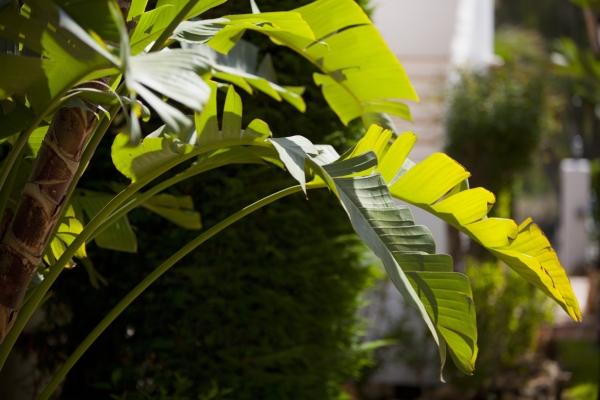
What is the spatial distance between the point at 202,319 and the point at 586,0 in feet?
23.0

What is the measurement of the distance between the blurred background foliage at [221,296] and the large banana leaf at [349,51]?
0.55 meters

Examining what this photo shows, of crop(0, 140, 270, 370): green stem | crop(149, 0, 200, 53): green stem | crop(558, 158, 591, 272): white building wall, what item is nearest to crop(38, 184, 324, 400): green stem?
crop(0, 140, 270, 370): green stem

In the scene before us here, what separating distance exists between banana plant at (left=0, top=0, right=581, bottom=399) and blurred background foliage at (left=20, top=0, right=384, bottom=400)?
47 centimetres

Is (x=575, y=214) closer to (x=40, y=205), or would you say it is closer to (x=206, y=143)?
(x=206, y=143)

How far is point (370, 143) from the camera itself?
1.77m

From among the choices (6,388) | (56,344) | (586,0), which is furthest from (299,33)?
(586,0)

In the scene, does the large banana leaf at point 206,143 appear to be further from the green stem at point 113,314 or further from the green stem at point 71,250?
the green stem at point 113,314

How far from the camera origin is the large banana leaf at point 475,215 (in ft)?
5.38

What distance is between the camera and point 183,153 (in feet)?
6.10

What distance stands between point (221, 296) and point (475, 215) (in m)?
1.41

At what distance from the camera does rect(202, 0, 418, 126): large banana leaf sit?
221 centimetres

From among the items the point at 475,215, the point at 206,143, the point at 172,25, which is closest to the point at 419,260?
the point at 475,215

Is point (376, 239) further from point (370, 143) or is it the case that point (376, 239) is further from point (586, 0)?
point (586, 0)

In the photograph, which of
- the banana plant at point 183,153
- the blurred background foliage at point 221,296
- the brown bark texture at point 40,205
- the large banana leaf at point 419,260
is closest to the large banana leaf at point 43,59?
the banana plant at point 183,153
